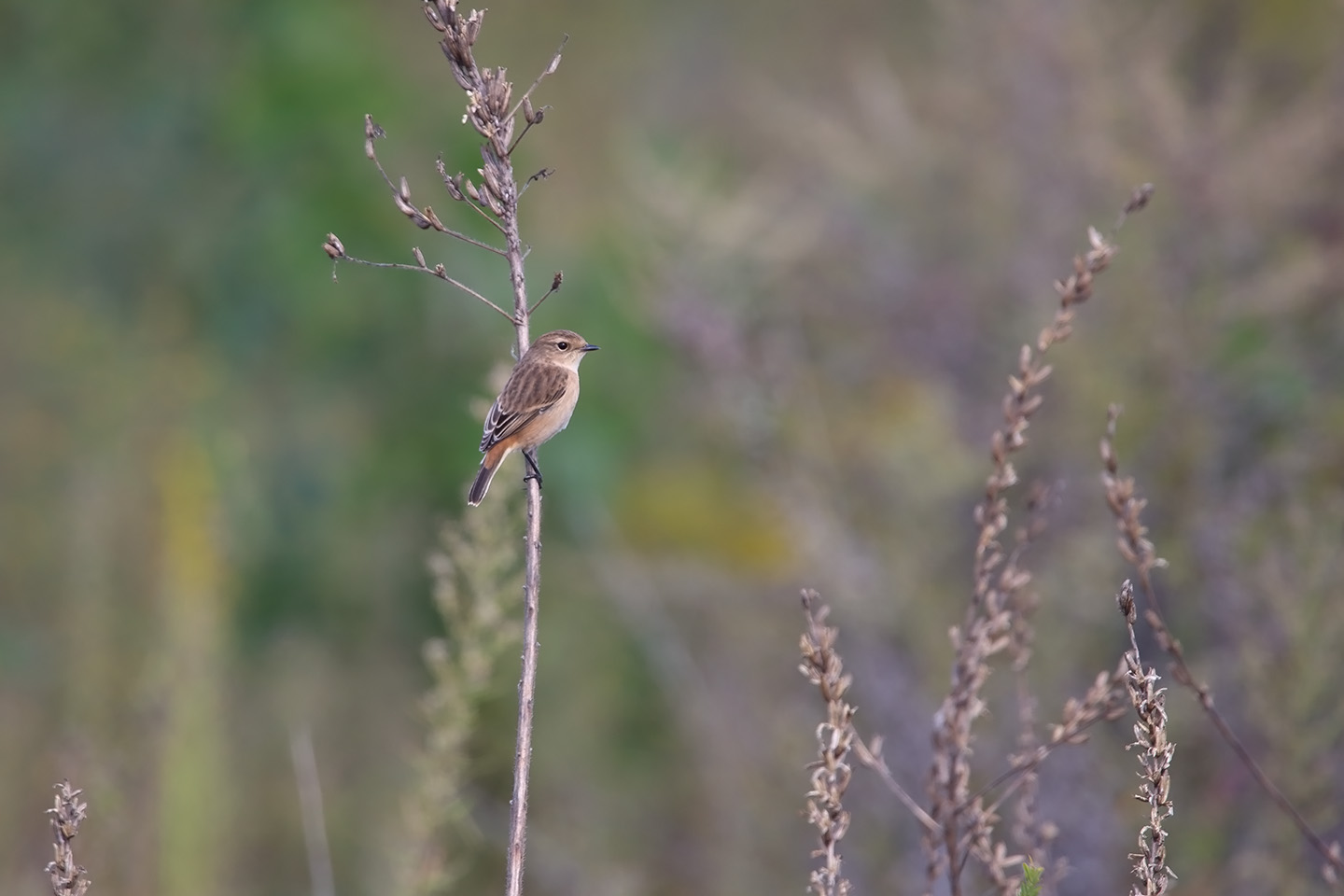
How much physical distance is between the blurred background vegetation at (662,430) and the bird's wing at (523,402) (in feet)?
3.73

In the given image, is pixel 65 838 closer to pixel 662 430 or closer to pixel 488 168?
pixel 488 168

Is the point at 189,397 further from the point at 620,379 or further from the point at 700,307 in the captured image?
the point at 700,307

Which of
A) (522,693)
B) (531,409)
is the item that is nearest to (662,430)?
(531,409)

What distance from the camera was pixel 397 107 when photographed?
7.39 metres

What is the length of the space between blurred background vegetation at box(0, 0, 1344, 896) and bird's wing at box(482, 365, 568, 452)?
3.73ft

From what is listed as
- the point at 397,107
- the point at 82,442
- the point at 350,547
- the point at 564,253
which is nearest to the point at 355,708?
the point at 350,547

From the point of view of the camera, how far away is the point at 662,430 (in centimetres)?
891

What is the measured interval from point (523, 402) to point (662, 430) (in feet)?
15.2

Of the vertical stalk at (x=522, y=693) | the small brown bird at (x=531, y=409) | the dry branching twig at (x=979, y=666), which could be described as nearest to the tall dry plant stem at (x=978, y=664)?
the dry branching twig at (x=979, y=666)

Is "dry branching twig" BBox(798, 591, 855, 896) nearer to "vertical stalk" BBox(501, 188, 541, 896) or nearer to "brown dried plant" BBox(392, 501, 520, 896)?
"vertical stalk" BBox(501, 188, 541, 896)

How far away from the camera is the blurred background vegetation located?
466cm

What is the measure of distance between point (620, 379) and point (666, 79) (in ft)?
17.8

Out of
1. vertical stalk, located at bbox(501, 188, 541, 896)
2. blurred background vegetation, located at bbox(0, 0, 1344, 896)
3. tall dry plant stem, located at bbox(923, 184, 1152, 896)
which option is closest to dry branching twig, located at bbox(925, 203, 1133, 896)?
tall dry plant stem, located at bbox(923, 184, 1152, 896)

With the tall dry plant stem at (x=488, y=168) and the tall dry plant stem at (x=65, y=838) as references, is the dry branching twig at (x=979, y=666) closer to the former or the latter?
the tall dry plant stem at (x=488, y=168)
